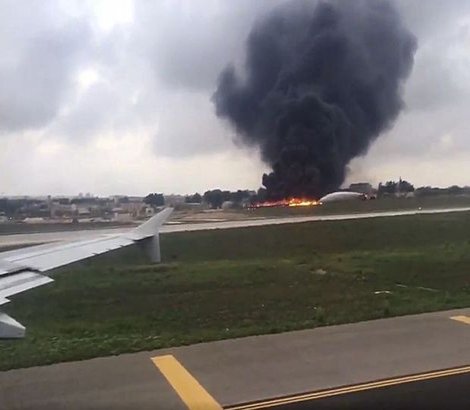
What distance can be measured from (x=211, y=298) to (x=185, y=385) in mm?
6426

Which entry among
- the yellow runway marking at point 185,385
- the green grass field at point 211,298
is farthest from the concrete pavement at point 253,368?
the green grass field at point 211,298

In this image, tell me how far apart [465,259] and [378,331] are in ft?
34.3

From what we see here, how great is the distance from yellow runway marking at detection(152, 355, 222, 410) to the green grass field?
815 millimetres

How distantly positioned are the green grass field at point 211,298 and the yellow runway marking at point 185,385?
0.81 meters

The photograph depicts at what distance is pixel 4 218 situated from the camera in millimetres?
17719

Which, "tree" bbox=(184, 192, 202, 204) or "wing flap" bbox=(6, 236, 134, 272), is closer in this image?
"wing flap" bbox=(6, 236, 134, 272)

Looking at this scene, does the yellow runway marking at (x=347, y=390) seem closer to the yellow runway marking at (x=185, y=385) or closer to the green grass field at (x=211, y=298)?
the yellow runway marking at (x=185, y=385)

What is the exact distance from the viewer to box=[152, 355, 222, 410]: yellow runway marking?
5.91 m

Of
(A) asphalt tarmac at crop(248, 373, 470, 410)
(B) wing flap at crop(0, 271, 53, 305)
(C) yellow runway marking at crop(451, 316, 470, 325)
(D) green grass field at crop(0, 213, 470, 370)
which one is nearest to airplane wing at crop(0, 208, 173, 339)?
(B) wing flap at crop(0, 271, 53, 305)

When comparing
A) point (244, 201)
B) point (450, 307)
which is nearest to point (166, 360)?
point (450, 307)

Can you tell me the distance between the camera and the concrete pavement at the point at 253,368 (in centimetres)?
617

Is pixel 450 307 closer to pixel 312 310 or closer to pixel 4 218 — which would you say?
pixel 312 310

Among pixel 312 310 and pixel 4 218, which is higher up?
pixel 4 218

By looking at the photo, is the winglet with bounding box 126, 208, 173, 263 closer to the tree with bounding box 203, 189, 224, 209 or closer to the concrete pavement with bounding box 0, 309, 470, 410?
the concrete pavement with bounding box 0, 309, 470, 410
